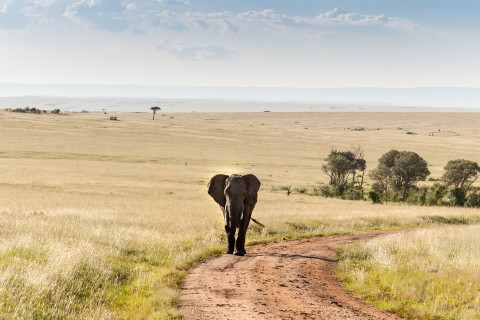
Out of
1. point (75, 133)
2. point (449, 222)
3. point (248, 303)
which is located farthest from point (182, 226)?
point (75, 133)

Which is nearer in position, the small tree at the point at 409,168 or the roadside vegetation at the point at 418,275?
the roadside vegetation at the point at 418,275

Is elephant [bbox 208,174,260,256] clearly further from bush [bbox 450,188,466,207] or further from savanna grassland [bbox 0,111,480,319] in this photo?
bush [bbox 450,188,466,207]

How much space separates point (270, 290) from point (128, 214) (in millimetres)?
17432

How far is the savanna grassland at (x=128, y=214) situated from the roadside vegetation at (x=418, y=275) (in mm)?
5137

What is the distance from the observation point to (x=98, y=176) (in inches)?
2359

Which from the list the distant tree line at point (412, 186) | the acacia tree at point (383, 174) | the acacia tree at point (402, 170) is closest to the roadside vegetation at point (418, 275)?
the distant tree line at point (412, 186)

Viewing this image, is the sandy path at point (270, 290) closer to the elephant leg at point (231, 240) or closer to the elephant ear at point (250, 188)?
the elephant leg at point (231, 240)

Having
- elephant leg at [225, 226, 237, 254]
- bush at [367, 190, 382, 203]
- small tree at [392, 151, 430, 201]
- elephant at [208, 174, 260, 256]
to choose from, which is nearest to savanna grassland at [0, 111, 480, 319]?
elephant leg at [225, 226, 237, 254]

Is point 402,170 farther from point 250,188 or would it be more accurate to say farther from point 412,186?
point 250,188

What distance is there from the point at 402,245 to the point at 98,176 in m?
50.7

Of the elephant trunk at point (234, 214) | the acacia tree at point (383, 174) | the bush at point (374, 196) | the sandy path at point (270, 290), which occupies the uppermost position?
the elephant trunk at point (234, 214)

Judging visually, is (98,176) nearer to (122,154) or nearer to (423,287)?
(122,154)

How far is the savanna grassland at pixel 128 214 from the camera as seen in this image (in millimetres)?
9617

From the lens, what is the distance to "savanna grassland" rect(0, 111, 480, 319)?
9.62 metres
